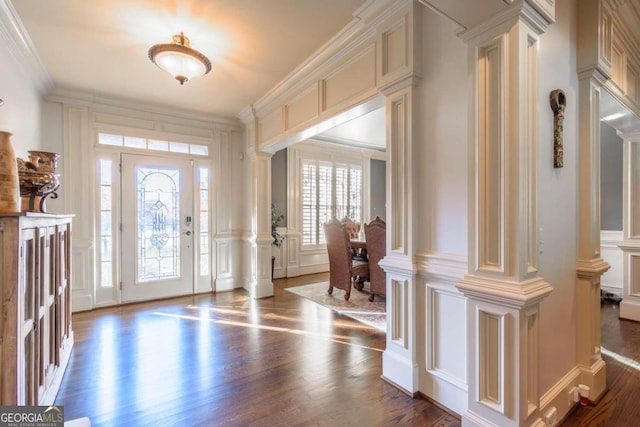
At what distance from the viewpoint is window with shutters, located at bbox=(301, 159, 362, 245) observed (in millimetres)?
6074

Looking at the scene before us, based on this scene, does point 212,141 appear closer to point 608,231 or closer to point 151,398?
point 151,398

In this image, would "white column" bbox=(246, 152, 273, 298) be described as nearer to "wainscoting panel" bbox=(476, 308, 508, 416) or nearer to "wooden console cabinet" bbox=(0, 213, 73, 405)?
"wooden console cabinet" bbox=(0, 213, 73, 405)

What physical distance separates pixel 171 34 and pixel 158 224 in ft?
8.79

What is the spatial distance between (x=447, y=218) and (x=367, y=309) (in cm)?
235

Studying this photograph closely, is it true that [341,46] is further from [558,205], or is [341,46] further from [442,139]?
[558,205]

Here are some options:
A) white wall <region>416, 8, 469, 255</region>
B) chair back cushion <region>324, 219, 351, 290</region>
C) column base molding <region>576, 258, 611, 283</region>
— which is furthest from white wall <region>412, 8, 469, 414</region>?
chair back cushion <region>324, 219, 351, 290</region>

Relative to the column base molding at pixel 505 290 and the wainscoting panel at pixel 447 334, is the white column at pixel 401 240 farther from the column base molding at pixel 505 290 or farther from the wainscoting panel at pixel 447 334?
the column base molding at pixel 505 290

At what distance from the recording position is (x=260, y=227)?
4.53 m

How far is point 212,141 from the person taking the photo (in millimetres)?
4793

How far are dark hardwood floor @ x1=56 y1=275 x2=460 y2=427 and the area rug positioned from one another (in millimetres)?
197

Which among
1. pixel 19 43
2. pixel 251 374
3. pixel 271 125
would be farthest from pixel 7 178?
pixel 271 125

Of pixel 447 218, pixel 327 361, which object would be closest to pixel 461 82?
pixel 447 218

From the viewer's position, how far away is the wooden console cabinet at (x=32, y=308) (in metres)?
1.25

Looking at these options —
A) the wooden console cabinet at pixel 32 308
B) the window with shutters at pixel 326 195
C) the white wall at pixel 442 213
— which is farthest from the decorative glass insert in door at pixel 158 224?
the white wall at pixel 442 213
